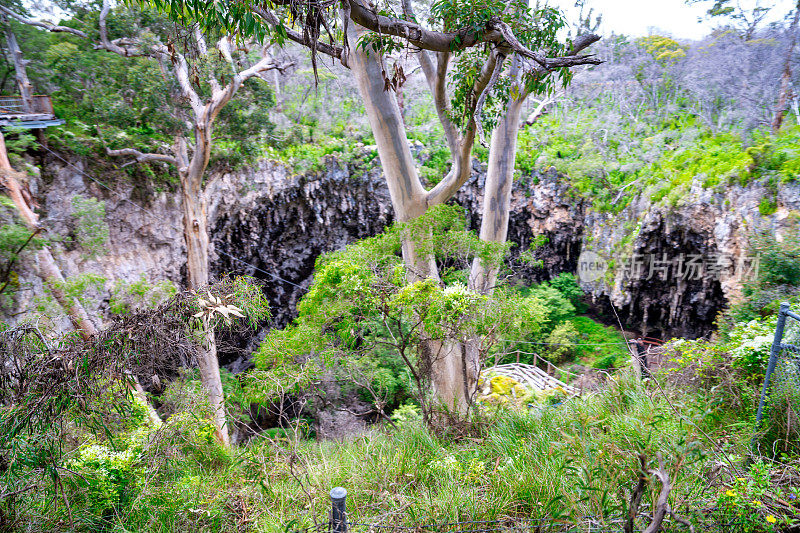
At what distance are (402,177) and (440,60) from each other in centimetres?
156

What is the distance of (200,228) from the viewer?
8211mm

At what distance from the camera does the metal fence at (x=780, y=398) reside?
9.42 ft

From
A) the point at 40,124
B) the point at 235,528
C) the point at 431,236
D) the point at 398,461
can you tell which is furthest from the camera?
the point at 40,124

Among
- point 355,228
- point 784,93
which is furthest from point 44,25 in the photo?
point 784,93

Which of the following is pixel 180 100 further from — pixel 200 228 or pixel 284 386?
pixel 284 386

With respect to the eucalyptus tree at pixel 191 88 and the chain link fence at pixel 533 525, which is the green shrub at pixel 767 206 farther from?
the eucalyptus tree at pixel 191 88

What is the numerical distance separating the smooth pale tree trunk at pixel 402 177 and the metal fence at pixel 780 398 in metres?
2.89

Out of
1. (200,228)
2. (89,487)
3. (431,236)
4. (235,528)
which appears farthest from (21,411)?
(200,228)

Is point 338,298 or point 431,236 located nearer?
point 338,298

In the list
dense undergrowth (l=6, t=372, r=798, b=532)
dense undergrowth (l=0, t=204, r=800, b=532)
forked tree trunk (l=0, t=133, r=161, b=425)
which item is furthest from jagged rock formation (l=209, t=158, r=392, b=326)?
dense undergrowth (l=6, t=372, r=798, b=532)

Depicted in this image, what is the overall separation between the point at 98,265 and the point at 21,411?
6.95 metres

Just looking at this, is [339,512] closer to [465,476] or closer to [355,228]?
[465,476]

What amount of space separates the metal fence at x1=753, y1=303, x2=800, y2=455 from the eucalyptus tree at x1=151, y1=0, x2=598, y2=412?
7.58ft

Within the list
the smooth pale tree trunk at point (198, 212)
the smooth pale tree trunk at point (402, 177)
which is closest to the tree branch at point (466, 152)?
the smooth pale tree trunk at point (402, 177)
